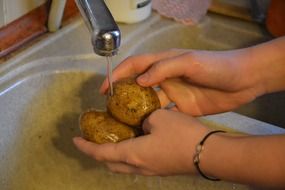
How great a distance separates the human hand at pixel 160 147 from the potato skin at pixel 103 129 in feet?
0.05

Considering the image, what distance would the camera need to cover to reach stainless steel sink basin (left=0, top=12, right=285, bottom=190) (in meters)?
0.78

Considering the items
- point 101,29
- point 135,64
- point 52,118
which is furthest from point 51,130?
point 101,29

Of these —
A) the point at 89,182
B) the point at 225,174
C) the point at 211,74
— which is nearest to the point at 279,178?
the point at 225,174

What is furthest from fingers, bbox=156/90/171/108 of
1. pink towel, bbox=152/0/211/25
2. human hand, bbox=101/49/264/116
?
pink towel, bbox=152/0/211/25

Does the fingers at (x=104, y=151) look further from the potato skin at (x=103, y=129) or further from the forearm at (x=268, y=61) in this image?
the forearm at (x=268, y=61)

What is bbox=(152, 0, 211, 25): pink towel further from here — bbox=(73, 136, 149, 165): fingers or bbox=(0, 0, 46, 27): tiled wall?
bbox=(73, 136, 149, 165): fingers

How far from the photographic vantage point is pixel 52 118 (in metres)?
0.85

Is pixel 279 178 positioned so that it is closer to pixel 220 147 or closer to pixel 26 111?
pixel 220 147

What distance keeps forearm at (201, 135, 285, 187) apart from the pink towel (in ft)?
1.71

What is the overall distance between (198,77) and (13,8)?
359mm

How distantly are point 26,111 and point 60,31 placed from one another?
196mm

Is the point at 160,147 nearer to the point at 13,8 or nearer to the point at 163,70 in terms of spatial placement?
the point at 163,70

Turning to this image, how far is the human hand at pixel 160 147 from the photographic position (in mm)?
576

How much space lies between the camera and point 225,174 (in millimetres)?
562
